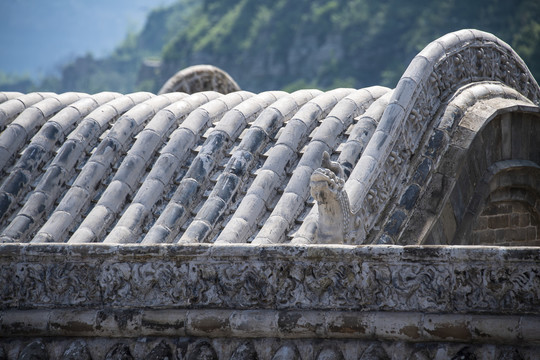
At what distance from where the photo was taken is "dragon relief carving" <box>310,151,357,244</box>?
8.44m

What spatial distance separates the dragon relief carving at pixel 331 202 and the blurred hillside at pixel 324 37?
41.7 meters

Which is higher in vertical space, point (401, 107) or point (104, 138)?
point (401, 107)

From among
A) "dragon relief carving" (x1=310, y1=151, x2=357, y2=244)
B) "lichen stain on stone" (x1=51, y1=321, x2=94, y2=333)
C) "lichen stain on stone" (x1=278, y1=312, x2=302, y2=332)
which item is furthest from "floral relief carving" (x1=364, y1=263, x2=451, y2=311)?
"lichen stain on stone" (x1=51, y1=321, x2=94, y2=333)

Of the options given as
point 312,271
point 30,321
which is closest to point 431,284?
point 312,271

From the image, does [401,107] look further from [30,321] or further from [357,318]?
[30,321]

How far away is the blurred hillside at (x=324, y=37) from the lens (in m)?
57.5

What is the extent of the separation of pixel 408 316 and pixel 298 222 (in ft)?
9.09

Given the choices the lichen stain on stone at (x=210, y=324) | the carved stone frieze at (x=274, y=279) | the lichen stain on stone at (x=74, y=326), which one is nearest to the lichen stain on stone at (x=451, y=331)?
the carved stone frieze at (x=274, y=279)

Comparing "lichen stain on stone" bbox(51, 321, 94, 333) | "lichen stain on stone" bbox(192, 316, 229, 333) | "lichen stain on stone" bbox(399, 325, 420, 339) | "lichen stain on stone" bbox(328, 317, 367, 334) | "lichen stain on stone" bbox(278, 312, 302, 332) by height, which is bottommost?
"lichen stain on stone" bbox(51, 321, 94, 333)

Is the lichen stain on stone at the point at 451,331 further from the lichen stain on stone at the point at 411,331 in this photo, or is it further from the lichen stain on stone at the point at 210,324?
the lichen stain on stone at the point at 210,324

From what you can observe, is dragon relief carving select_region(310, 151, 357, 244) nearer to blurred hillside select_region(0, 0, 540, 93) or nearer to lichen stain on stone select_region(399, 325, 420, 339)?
lichen stain on stone select_region(399, 325, 420, 339)

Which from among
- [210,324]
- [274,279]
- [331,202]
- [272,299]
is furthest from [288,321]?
[331,202]

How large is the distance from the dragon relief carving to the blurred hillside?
137 ft

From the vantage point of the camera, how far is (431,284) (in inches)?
294
